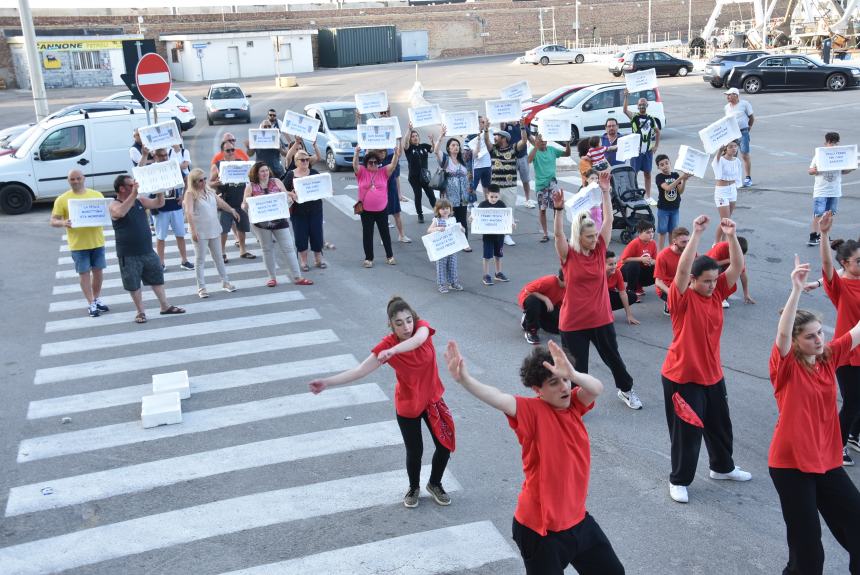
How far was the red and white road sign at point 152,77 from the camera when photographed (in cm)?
1313

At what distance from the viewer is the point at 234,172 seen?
42.5ft

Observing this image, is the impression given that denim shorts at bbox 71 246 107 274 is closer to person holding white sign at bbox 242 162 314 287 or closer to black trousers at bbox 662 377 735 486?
person holding white sign at bbox 242 162 314 287

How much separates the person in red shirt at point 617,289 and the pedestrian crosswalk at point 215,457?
2.83 meters

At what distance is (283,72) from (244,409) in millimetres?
57275

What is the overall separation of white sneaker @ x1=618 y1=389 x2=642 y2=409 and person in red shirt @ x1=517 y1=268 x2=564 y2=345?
1.86m

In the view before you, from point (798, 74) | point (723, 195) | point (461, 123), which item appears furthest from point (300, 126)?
point (798, 74)

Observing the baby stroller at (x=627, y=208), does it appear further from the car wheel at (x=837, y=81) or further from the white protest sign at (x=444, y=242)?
the car wheel at (x=837, y=81)

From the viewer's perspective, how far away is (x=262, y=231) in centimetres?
1234

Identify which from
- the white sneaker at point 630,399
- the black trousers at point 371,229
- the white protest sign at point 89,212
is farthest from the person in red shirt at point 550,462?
the black trousers at point 371,229

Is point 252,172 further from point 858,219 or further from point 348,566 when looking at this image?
point 858,219

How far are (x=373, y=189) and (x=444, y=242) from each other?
2104mm

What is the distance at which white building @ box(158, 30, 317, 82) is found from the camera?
58.4m

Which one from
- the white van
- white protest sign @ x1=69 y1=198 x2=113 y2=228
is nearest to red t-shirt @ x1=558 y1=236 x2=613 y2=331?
white protest sign @ x1=69 y1=198 x2=113 y2=228

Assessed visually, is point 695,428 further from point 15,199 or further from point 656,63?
point 656,63
